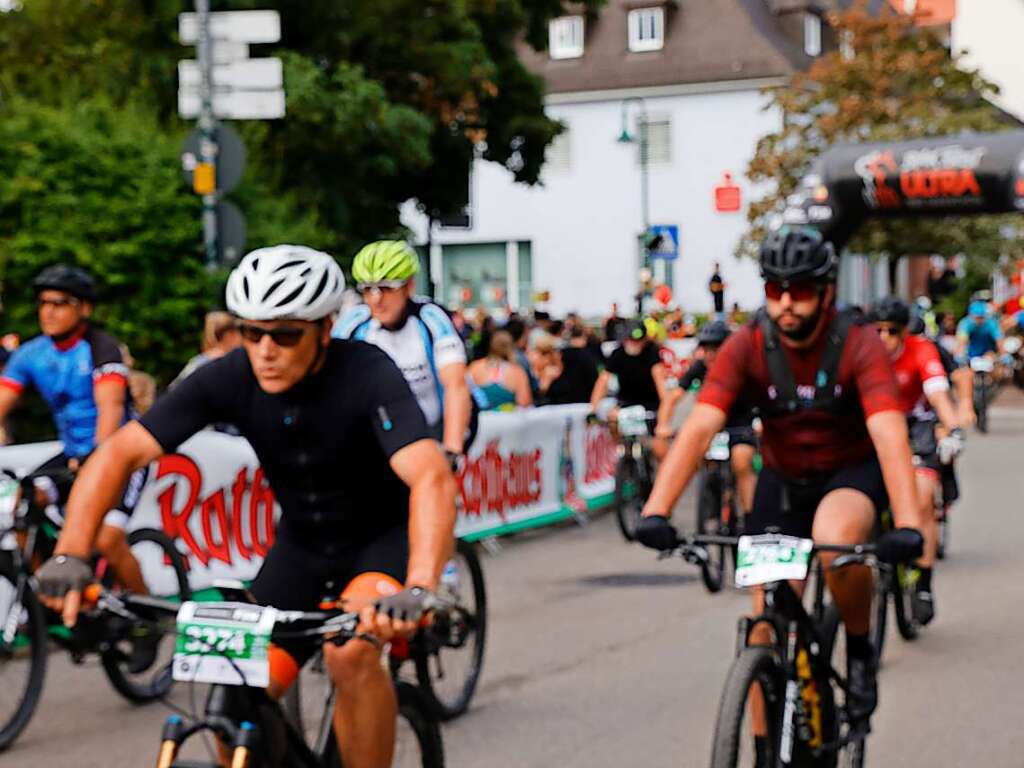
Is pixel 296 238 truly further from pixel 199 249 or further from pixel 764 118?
pixel 764 118

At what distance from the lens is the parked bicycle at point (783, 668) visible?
4.91 m

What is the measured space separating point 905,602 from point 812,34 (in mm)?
52948

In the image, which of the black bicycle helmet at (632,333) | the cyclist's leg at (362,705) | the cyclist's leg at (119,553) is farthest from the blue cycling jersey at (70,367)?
the black bicycle helmet at (632,333)

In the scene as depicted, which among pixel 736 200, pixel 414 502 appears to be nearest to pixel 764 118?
pixel 736 200

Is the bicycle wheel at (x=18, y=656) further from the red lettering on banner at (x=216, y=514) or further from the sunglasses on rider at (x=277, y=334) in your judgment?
the sunglasses on rider at (x=277, y=334)

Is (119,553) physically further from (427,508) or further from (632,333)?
(632,333)

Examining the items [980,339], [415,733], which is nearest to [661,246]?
[980,339]

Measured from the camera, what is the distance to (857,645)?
19.9ft

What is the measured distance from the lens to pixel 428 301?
862cm

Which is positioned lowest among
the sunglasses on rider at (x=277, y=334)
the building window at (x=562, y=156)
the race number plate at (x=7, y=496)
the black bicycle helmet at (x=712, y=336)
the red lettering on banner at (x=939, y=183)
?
the race number plate at (x=7, y=496)

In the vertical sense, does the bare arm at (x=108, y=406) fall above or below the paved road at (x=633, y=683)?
above

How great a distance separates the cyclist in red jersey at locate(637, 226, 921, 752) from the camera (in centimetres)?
584

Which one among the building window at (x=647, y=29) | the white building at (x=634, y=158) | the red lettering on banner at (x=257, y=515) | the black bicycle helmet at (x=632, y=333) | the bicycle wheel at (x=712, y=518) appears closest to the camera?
the red lettering on banner at (x=257, y=515)

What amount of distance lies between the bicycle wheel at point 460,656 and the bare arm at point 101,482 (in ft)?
8.98
